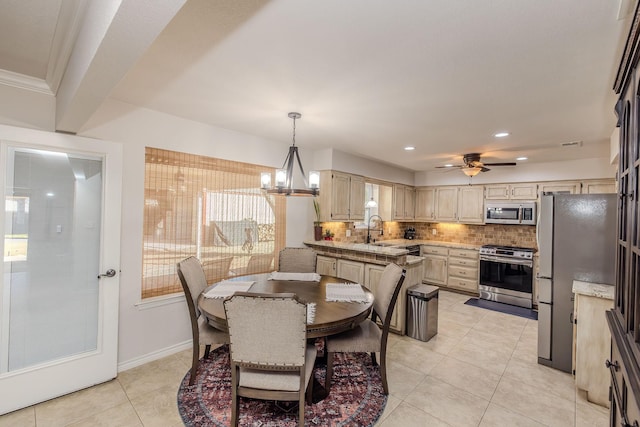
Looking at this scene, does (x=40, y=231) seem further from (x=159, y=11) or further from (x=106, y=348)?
(x=159, y=11)

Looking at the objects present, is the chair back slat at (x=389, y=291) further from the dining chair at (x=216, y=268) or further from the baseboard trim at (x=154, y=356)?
the baseboard trim at (x=154, y=356)

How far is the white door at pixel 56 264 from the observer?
7.30ft

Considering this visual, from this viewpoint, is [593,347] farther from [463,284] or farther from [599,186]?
[599,186]

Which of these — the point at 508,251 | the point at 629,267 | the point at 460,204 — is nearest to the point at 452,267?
the point at 508,251

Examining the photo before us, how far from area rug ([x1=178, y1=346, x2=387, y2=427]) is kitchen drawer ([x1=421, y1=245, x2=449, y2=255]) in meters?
3.86

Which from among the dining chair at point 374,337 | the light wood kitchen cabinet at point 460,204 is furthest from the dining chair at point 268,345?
the light wood kitchen cabinet at point 460,204

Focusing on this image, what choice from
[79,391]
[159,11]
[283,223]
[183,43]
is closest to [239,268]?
[283,223]

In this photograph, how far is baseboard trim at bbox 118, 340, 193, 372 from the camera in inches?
110

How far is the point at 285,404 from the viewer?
90.2 inches

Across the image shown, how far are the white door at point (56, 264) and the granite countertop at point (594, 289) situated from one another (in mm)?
4195

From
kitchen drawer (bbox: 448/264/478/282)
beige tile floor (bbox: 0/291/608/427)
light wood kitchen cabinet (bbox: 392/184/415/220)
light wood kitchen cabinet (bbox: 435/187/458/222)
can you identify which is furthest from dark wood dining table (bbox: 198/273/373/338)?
light wood kitchen cabinet (bbox: 435/187/458/222)

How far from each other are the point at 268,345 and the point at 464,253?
5.10m

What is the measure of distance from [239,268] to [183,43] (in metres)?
2.66

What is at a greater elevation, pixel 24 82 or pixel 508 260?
pixel 24 82
